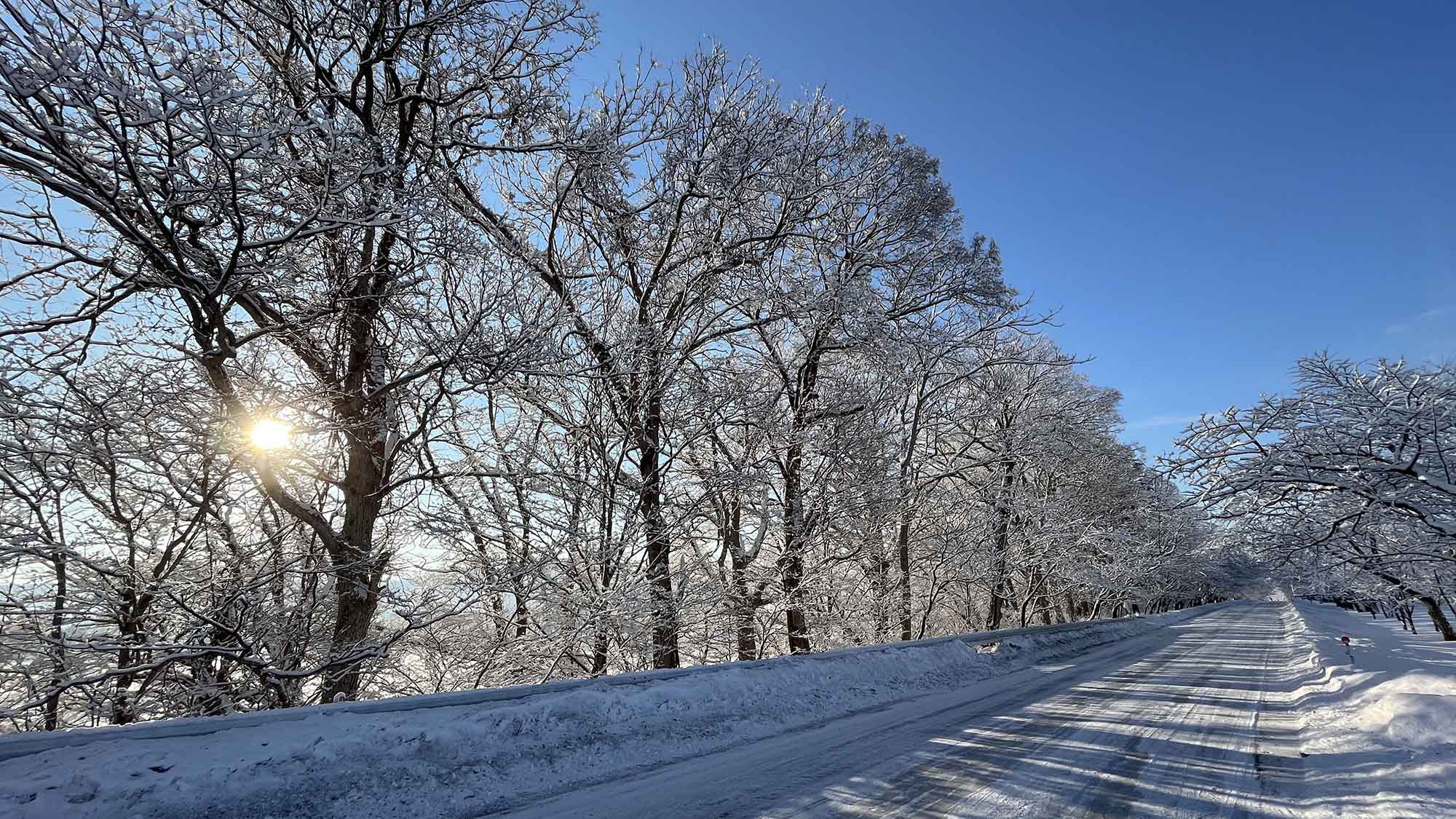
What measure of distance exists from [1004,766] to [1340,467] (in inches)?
237

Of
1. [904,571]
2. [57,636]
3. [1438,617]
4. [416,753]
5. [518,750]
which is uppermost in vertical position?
[57,636]

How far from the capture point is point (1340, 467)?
288 inches

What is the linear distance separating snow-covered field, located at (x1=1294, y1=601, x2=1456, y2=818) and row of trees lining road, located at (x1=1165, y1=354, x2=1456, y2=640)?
179 centimetres

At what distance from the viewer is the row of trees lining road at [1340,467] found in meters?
6.93

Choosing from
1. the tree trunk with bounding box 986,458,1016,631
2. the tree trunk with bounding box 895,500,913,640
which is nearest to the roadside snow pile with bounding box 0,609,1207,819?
the tree trunk with bounding box 895,500,913,640

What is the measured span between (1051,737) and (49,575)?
32.9ft

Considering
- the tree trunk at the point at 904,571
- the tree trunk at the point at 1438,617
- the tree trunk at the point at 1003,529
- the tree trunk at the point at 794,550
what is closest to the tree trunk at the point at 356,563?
the tree trunk at the point at 794,550

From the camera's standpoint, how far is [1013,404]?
23.0 metres

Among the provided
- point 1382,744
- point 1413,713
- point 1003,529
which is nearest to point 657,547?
point 1382,744

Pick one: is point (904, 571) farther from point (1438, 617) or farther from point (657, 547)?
point (1438, 617)

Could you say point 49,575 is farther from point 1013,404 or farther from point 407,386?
Result: point 1013,404

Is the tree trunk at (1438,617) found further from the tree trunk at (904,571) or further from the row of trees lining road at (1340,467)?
the row of trees lining road at (1340,467)

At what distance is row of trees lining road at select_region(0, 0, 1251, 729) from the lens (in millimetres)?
5078

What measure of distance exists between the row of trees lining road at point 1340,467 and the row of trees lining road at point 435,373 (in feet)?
3.01
